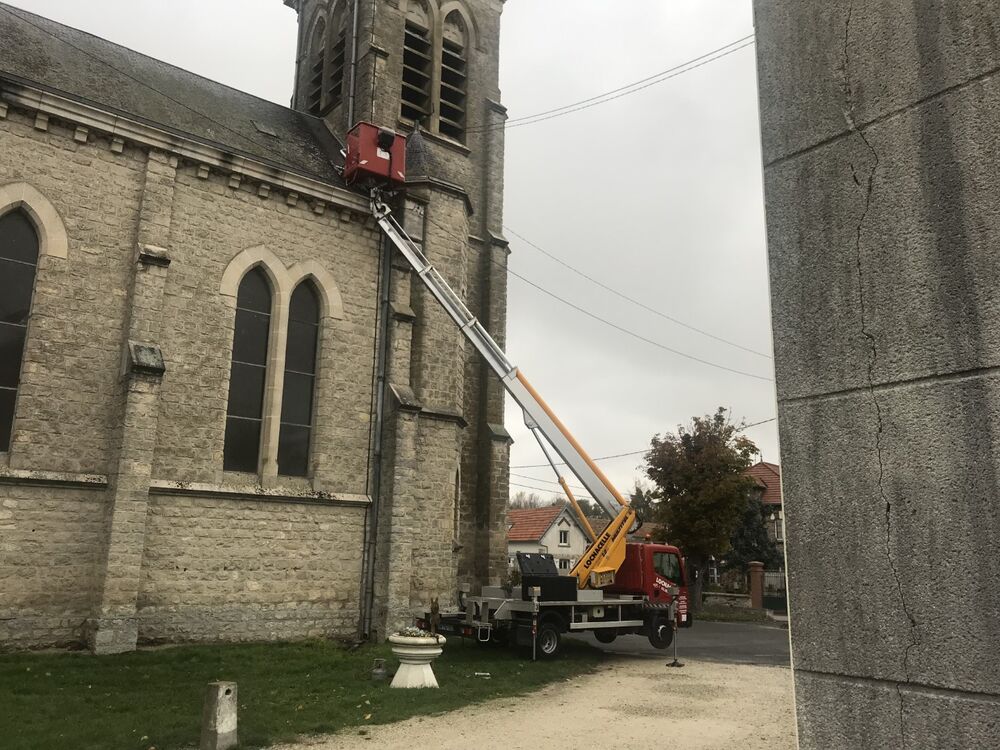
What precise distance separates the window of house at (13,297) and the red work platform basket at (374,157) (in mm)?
7019

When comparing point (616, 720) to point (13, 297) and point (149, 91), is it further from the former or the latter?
point (149, 91)

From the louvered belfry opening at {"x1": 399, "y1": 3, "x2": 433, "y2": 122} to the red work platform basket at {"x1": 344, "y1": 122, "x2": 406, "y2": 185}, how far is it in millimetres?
4685

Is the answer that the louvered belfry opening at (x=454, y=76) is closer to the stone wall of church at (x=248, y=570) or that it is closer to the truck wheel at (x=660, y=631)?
the stone wall of church at (x=248, y=570)

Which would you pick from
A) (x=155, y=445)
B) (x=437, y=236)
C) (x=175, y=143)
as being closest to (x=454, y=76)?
(x=437, y=236)

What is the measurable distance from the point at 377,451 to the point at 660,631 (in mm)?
7328

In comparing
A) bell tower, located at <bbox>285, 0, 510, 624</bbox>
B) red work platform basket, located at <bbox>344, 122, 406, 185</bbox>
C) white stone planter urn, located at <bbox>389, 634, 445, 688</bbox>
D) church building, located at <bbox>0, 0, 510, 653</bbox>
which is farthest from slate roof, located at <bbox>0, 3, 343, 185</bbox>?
white stone planter urn, located at <bbox>389, 634, 445, 688</bbox>

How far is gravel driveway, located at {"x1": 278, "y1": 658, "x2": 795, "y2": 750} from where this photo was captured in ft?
27.3

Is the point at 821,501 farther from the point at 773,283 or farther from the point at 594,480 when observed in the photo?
the point at 594,480

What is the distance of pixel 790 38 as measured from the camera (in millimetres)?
2932

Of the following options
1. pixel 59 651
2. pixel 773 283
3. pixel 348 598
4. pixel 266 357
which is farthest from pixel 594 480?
pixel 773 283

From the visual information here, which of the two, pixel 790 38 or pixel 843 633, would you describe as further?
pixel 790 38

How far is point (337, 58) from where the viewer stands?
24.6m

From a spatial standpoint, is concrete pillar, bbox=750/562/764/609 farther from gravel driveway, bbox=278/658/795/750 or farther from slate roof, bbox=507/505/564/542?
gravel driveway, bbox=278/658/795/750

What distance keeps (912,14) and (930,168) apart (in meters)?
0.56
